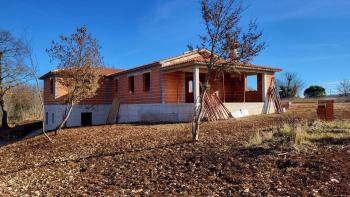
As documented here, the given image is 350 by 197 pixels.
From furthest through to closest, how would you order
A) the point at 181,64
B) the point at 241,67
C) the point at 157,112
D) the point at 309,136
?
the point at 157,112 → the point at 241,67 → the point at 181,64 → the point at 309,136

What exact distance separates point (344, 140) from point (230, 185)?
3.41 meters

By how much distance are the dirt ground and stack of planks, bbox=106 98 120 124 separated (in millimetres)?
11364

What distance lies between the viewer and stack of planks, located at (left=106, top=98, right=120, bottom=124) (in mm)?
21977

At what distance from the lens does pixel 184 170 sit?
687 centimetres

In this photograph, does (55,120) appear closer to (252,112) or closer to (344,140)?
(252,112)

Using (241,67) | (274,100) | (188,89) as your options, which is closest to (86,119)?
(188,89)

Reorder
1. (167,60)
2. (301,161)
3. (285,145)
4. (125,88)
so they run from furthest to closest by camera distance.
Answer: (125,88), (167,60), (285,145), (301,161)

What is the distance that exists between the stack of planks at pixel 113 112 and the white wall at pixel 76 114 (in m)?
1.22

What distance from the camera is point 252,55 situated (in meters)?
9.19

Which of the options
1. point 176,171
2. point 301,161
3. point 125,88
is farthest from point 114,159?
point 125,88

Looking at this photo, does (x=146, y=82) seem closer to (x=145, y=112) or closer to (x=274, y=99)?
(x=145, y=112)

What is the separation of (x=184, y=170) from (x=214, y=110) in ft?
31.4

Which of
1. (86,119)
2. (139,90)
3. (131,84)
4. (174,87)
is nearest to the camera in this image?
(174,87)

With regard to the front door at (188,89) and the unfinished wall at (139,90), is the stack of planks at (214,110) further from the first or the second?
the front door at (188,89)
